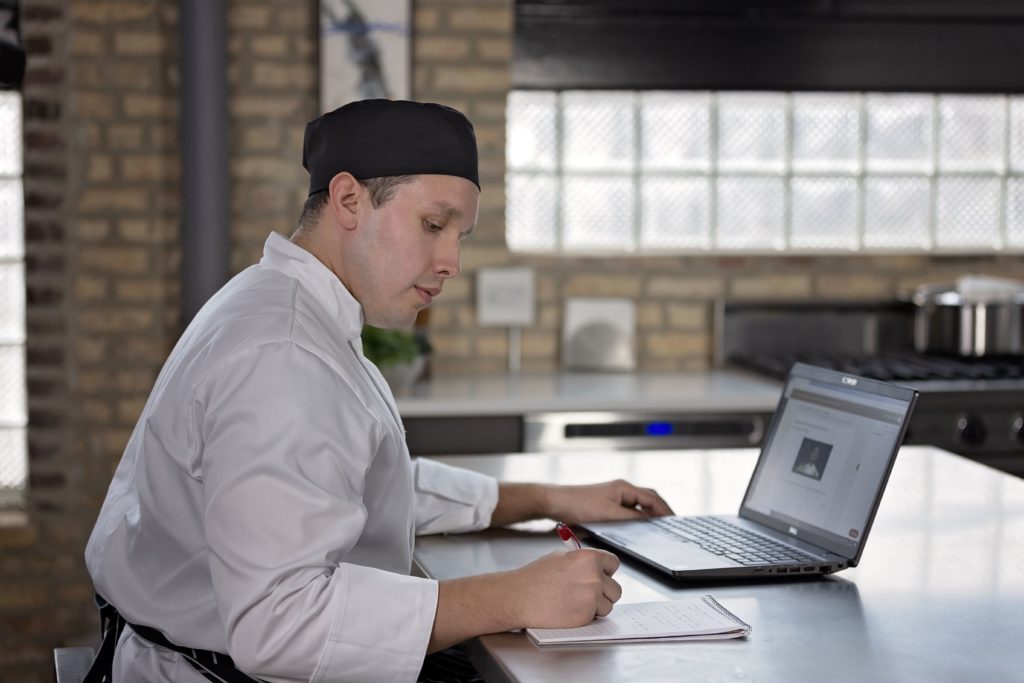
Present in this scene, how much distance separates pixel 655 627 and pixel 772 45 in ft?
10.8

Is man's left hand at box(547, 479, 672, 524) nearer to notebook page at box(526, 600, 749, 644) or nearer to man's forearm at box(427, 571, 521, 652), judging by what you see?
notebook page at box(526, 600, 749, 644)

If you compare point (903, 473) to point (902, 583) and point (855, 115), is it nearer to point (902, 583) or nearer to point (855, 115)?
point (902, 583)

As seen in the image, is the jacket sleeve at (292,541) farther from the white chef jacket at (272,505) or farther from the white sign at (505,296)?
the white sign at (505,296)

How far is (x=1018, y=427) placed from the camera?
3912mm

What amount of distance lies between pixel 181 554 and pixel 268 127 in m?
2.78

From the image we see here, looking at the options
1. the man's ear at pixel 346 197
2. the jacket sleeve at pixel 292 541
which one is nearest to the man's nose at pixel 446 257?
the man's ear at pixel 346 197

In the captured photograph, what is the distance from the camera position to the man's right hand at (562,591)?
64.2 inches

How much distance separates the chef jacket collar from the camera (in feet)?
5.94

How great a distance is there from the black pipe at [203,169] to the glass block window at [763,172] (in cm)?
102

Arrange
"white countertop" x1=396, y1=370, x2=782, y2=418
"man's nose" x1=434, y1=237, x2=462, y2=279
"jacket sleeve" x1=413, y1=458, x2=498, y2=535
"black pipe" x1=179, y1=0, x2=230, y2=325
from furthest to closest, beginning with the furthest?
"black pipe" x1=179, y1=0, x2=230, y2=325 < "white countertop" x1=396, y1=370, x2=782, y2=418 < "jacket sleeve" x1=413, y1=458, x2=498, y2=535 < "man's nose" x1=434, y1=237, x2=462, y2=279

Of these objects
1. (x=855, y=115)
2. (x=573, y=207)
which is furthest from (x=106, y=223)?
(x=855, y=115)

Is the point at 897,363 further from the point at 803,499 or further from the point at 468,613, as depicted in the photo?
the point at 468,613

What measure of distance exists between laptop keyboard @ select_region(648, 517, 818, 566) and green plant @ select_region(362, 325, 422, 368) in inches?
69.4

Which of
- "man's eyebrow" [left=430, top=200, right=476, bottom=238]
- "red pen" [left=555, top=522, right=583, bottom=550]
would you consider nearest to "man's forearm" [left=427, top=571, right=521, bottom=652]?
"red pen" [left=555, top=522, right=583, bottom=550]
